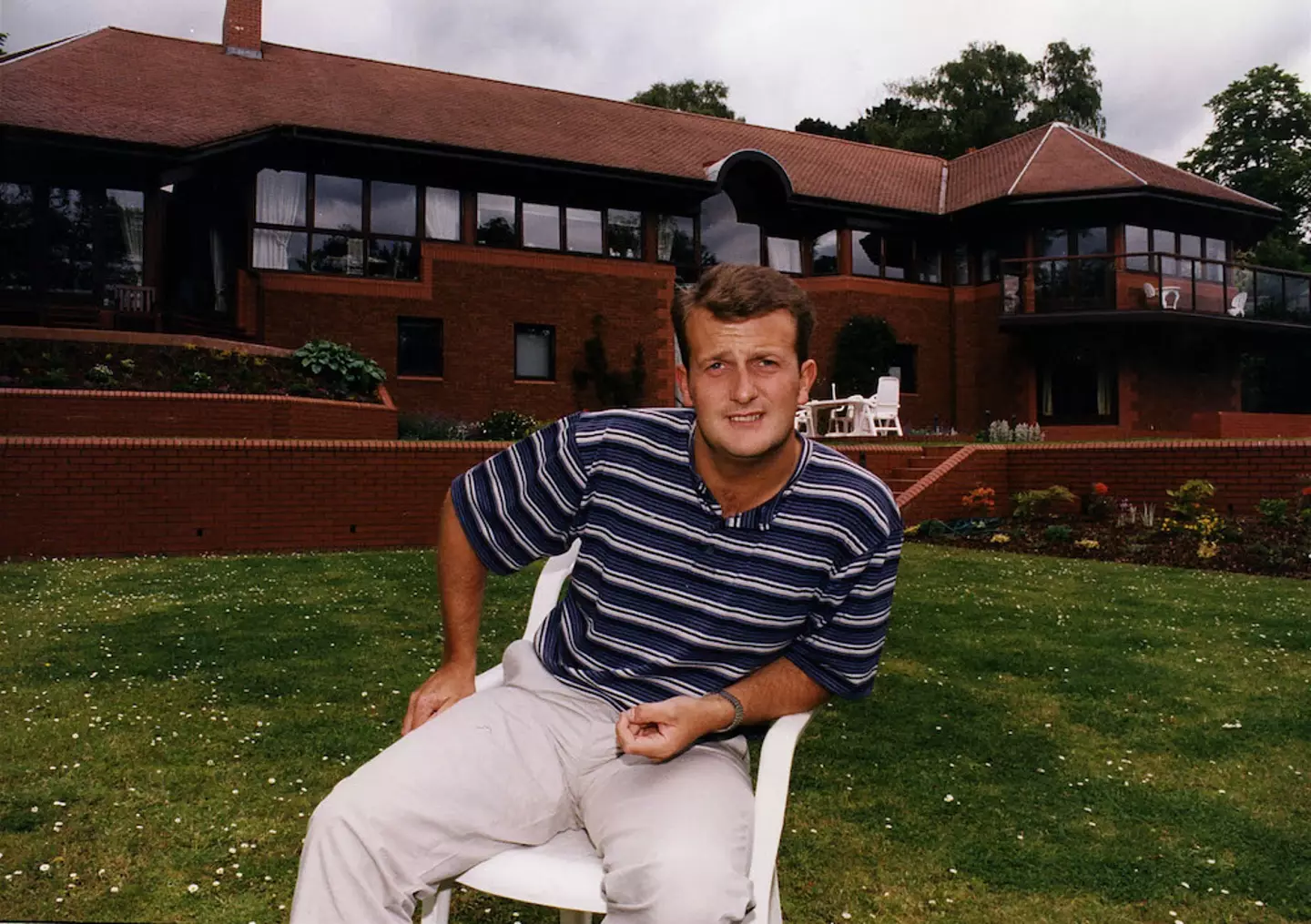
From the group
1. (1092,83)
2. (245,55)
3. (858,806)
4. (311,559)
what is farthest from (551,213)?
(858,806)

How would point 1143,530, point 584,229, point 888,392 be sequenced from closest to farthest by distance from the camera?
point 1143,530, point 888,392, point 584,229

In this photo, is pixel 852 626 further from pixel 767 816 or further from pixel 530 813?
pixel 530 813

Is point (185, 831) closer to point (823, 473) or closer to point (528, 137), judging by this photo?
point (823, 473)

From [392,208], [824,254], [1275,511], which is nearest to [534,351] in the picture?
[392,208]

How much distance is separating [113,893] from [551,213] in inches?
671

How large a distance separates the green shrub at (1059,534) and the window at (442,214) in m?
12.2

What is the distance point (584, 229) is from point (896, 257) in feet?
25.9

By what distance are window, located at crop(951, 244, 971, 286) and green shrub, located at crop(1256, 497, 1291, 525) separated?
13.8m

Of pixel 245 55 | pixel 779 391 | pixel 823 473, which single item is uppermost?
pixel 245 55

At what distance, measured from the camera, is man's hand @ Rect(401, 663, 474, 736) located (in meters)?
1.98

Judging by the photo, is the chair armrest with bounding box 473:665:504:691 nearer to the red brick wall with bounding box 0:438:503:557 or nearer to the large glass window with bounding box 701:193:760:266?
the red brick wall with bounding box 0:438:503:557

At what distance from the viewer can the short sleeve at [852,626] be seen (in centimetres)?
181

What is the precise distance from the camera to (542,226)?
60.1 feet

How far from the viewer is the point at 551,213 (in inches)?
725
